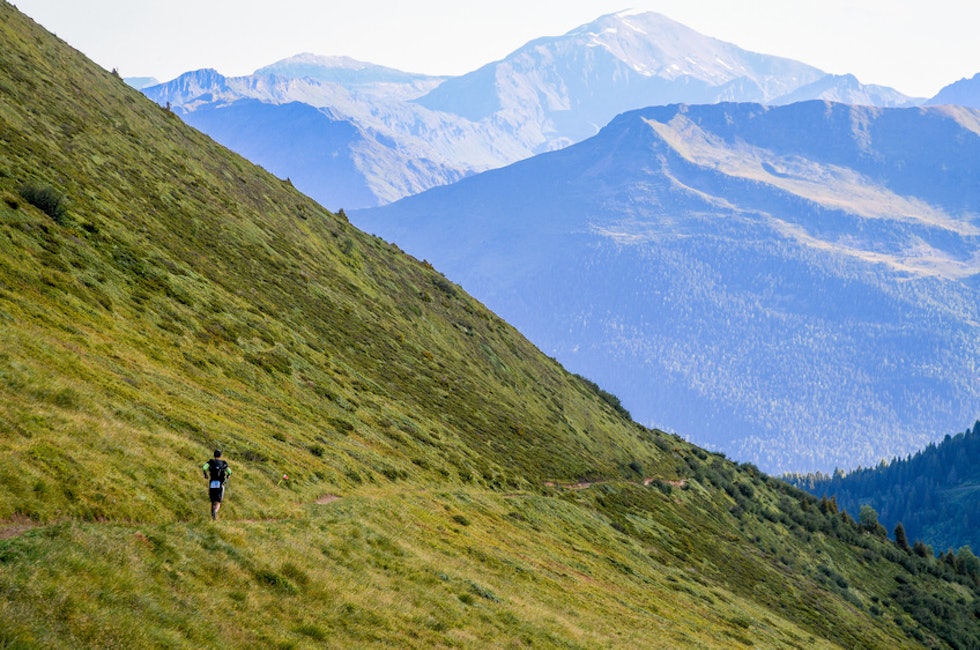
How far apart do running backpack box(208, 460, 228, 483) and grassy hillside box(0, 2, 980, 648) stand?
1.35 m

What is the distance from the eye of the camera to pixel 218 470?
2569 centimetres

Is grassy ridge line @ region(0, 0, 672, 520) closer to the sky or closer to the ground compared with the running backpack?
closer to the sky

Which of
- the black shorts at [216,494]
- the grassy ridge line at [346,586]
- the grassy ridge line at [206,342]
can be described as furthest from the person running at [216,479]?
the grassy ridge line at [206,342]

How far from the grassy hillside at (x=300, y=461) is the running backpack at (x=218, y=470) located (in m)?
1.35

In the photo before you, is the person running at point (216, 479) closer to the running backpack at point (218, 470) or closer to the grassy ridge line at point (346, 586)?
the running backpack at point (218, 470)

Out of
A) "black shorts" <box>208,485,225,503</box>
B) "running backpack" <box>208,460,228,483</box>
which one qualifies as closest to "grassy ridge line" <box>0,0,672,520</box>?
"black shorts" <box>208,485,225,503</box>

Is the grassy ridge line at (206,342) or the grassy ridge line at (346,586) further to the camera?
the grassy ridge line at (206,342)

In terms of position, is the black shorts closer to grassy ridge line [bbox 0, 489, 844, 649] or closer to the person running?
the person running

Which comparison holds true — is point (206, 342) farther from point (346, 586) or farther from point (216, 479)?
point (346, 586)

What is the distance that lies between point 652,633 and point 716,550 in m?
46.4

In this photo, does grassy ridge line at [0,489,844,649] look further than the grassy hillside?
No

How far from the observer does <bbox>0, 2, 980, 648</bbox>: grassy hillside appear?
21109 millimetres

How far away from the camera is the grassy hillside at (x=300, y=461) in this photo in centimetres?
2111

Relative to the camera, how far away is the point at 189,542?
21.7 metres
